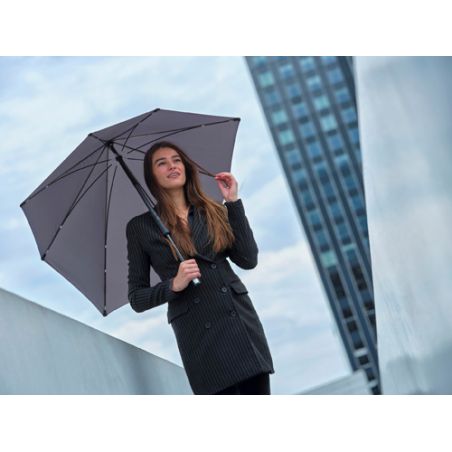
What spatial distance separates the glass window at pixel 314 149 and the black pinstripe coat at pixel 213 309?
78.5 meters

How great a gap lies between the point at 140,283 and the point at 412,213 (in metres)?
1.10

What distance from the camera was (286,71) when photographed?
86812mm

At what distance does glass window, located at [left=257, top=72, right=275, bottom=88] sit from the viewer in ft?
285

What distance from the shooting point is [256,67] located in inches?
3457

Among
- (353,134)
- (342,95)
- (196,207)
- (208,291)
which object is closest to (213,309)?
(208,291)

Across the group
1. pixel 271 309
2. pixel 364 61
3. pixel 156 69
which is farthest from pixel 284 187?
pixel 364 61

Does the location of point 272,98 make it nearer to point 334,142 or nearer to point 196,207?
point 334,142

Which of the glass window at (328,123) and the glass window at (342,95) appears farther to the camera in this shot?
the glass window at (342,95)

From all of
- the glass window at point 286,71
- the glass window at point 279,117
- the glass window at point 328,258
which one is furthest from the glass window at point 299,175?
the glass window at point 286,71

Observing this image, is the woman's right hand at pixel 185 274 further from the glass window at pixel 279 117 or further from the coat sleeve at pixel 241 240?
the glass window at pixel 279 117

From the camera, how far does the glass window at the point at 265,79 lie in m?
86.8
